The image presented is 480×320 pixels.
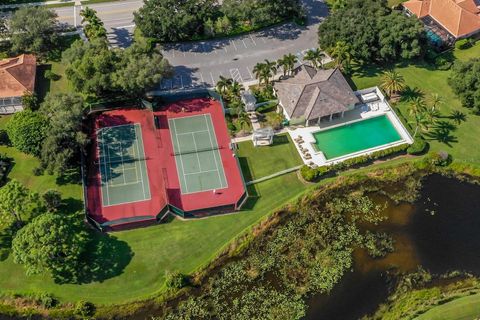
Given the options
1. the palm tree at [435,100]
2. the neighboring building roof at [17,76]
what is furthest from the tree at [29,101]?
the palm tree at [435,100]

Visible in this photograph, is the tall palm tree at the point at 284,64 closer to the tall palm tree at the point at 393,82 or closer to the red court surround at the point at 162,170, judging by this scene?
the red court surround at the point at 162,170

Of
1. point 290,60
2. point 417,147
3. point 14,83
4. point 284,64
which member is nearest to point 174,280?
point 284,64

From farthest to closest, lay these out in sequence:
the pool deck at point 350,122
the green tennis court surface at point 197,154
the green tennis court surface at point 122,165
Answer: the pool deck at point 350,122 → the green tennis court surface at point 197,154 → the green tennis court surface at point 122,165

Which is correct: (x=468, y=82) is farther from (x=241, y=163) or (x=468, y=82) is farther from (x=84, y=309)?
(x=84, y=309)

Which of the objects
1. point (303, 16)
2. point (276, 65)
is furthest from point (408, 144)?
point (303, 16)

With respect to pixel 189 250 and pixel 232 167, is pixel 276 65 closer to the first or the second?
pixel 232 167

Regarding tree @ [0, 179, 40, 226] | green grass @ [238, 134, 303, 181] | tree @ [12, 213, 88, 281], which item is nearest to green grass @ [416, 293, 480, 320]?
green grass @ [238, 134, 303, 181]

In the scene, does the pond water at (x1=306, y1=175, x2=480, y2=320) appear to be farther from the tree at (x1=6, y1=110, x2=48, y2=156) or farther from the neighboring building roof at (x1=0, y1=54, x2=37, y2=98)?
the neighboring building roof at (x1=0, y1=54, x2=37, y2=98)
